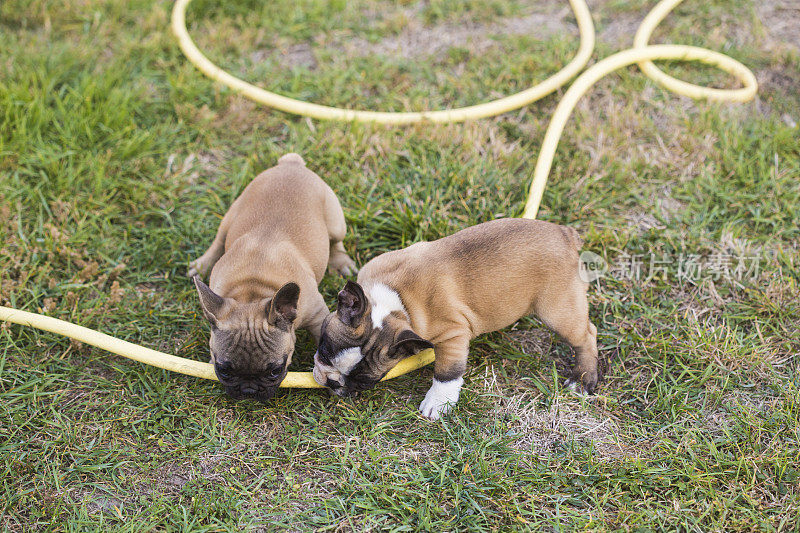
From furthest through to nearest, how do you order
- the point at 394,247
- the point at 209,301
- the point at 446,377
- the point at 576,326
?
the point at 394,247, the point at 576,326, the point at 446,377, the point at 209,301

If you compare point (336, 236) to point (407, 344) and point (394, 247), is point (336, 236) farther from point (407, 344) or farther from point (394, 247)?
point (407, 344)

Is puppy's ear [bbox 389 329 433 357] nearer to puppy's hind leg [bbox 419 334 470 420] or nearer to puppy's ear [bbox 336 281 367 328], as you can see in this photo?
puppy's ear [bbox 336 281 367 328]

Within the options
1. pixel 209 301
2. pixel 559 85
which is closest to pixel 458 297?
pixel 209 301

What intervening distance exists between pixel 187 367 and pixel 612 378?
3156 mm

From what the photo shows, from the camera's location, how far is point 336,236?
5.70m

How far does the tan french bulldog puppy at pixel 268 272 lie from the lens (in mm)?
4516

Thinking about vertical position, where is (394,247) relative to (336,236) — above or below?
below

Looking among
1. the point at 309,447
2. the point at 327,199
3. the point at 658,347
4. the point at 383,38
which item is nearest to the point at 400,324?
the point at 309,447

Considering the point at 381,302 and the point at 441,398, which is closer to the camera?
the point at 381,302

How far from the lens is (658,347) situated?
5.30 m

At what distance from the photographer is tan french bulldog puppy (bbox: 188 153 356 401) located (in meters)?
4.52

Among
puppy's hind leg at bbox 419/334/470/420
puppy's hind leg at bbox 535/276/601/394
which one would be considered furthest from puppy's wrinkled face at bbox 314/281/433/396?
puppy's hind leg at bbox 535/276/601/394

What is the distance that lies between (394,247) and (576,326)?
1801mm

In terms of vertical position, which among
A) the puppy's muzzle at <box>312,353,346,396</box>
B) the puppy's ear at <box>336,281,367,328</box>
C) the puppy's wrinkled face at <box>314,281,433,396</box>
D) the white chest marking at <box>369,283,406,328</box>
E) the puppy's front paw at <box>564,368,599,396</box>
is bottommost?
the puppy's front paw at <box>564,368,599,396</box>
